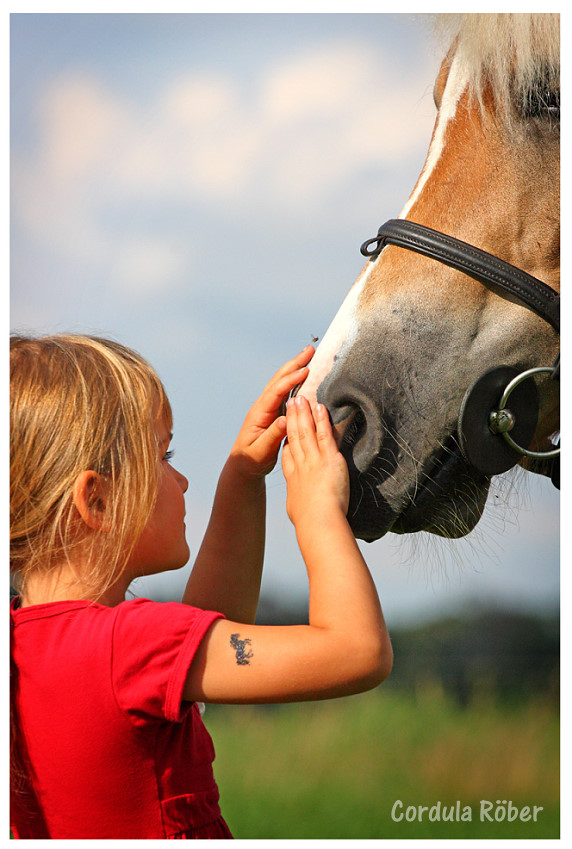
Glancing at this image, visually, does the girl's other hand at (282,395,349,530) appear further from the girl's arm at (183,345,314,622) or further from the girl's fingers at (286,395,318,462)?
the girl's arm at (183,345,314,622)

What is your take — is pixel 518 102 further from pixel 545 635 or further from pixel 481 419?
pixel 545 635

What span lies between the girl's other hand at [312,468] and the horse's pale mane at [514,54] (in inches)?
21.7

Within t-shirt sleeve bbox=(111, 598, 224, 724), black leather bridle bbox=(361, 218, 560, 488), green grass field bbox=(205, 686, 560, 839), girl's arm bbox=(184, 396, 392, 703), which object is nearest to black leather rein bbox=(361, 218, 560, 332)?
black leather bridle bbox=(361, 218, 560, 488)

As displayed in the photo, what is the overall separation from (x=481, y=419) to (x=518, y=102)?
47cm

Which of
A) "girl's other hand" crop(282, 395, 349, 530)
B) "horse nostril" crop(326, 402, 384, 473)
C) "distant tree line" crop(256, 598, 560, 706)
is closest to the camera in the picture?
"girl's other hand" crop(282, 395, 349, 530)

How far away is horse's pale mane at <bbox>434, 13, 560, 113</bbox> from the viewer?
952 millimetres

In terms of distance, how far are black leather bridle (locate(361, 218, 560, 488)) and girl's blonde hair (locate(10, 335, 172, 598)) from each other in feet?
1.42

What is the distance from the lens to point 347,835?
7.69ft

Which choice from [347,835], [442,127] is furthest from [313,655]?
[347,835]

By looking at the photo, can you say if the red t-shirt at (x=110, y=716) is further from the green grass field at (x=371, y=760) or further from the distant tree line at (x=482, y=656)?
the distant tree line at (x=482, y=656)

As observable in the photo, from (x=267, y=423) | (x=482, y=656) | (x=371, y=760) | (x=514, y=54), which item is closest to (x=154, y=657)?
(x=267, y=423)

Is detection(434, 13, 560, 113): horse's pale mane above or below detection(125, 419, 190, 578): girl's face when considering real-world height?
above

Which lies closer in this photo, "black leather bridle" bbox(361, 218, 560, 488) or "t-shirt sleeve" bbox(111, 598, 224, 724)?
"t-shirt sleeve" bbox(111, 598, 224, 724)

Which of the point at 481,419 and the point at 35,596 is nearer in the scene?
the point at 35,596
